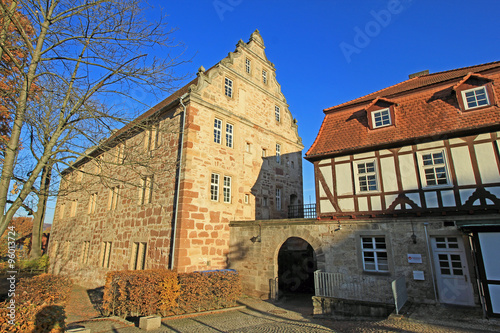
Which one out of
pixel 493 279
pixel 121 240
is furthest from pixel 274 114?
pixel 493 279

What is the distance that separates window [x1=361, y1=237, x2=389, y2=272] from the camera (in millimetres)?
10180

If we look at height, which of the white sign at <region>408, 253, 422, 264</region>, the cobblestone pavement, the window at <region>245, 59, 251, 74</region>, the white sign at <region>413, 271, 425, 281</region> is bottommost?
the cobblestone pavement

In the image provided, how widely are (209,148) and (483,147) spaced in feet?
35.7

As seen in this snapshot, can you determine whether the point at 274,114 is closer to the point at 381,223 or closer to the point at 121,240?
the point at 381,223

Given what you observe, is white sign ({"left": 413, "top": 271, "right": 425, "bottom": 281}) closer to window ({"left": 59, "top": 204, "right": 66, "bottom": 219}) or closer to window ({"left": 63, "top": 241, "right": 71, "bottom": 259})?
window ({"left": 63, "top": 241, "right": 71, "bottom": 259})

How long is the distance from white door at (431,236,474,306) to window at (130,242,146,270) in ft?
40.1

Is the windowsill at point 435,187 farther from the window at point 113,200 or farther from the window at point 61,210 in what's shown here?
the window at point 61,210

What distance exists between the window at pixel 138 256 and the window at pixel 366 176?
10595 mm

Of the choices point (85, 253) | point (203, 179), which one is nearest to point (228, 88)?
point (203, 179)

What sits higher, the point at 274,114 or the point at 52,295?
the point at 274,114

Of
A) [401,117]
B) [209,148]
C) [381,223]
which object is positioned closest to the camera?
[381,223]

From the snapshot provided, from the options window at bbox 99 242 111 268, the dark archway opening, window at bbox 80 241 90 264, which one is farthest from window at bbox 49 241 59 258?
the dark archway opening

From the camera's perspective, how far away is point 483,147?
9320mm

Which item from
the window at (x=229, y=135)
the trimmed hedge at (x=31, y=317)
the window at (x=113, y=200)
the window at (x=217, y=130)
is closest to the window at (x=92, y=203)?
the window at (x=113, y=200)
